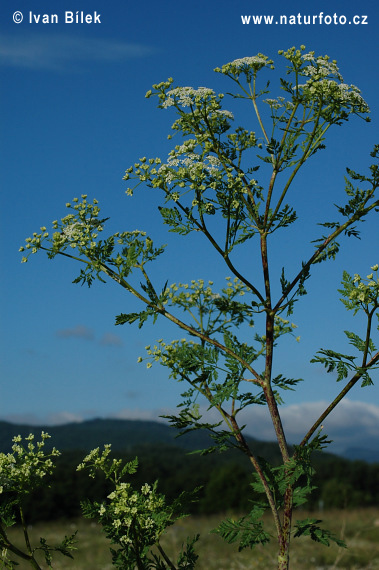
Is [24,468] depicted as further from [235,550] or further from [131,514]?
[235,550]

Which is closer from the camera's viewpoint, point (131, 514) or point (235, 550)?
point (131, 514)

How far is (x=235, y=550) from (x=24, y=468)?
339 inches

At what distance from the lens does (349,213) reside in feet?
16.4

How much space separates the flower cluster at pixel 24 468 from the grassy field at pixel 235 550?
4.97m

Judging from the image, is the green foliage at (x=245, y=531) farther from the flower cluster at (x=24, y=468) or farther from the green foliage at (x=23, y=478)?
the flower cluster at (x=24, y=468)

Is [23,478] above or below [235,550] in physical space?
above

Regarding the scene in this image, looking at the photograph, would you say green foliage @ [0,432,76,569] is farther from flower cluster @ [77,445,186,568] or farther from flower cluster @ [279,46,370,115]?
flower cluster @ [279,46,370,115]

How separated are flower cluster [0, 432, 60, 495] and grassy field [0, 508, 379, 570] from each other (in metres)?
4.97

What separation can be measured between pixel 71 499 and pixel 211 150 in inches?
509

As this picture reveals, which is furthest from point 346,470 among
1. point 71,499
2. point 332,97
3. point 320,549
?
point 332,97

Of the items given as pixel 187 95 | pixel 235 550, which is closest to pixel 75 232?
pixel 187 95

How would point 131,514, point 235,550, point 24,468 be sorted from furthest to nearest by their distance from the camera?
1. point 235,550
2. point 24,468
3. point 131,514

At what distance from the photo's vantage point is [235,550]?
11773 millimetres

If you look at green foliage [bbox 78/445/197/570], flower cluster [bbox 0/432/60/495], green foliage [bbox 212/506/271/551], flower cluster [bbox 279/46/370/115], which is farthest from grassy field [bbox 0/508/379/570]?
flower cluster [bbox 279/46/370/115]
